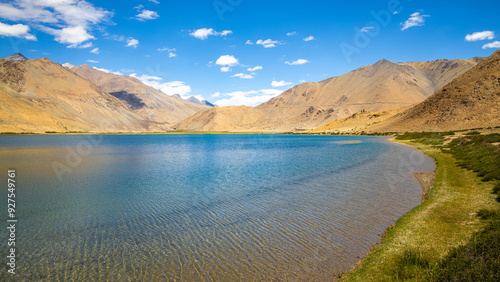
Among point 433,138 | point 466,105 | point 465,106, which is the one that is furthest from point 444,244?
point 466,105

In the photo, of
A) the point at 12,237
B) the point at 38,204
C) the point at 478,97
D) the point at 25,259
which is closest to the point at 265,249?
the point at 25,259

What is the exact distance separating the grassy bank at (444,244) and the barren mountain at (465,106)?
9230 cm

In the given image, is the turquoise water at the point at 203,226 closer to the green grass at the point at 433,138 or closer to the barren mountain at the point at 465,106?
the green grass at the point at 433,138

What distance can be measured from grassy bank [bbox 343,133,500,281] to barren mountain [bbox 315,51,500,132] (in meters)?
92.3

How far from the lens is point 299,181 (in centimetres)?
2339

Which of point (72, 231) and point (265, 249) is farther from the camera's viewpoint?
point (72, 231)

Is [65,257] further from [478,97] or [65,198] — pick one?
[478,97]

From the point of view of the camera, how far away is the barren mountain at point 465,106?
8862 cm

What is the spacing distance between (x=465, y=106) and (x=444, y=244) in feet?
370

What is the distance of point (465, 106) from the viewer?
96.2 metres

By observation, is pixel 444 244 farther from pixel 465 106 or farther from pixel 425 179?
pixel 465 106

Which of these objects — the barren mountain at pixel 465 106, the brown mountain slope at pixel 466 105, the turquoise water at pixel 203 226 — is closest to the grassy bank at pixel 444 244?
the turquoise water at pixel 203 226

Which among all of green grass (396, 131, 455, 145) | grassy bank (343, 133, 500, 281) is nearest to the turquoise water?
grassy bank (343, 133, 500, 281)

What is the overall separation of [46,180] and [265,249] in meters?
24.6
